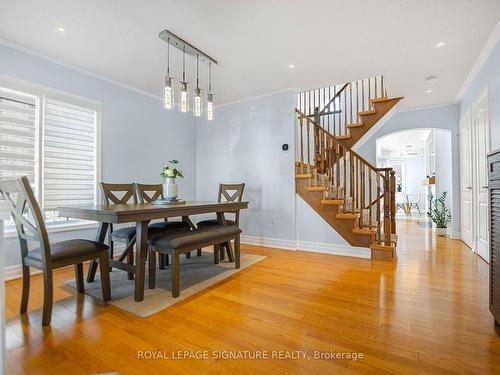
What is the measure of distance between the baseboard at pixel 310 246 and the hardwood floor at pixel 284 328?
807 millimetres

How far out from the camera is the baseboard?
3.63 meters

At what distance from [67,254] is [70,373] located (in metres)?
0.84

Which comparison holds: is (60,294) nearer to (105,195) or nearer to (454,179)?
(105,195)

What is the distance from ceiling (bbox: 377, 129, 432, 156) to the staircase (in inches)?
126

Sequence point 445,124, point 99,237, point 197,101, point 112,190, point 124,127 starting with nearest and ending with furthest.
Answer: point 99,237 < point 197,101 < point 112,190 < point 124,127 < point 445,124

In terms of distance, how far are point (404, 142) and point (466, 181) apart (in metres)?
5.63

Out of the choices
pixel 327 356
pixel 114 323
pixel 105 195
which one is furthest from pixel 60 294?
pixel 327 356

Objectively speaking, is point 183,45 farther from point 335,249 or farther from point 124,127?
point 335,249

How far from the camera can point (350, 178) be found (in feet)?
12.4

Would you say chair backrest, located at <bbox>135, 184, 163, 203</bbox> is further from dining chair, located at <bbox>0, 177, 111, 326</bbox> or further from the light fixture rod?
the light fixture rod

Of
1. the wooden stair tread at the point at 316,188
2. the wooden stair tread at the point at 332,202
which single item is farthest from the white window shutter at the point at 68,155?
the wooden stair tread at the point at 332,202

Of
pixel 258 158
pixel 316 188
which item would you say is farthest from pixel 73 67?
pixel 316 188

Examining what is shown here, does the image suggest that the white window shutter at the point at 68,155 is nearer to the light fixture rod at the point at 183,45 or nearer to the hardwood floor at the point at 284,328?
the hardwood floor at the point at 284,328

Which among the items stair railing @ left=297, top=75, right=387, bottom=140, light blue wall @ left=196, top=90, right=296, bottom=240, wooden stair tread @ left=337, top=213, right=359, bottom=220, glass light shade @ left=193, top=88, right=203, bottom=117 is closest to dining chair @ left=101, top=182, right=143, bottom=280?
glass light shade @ left=193, top=88, right=203, bottom=117
